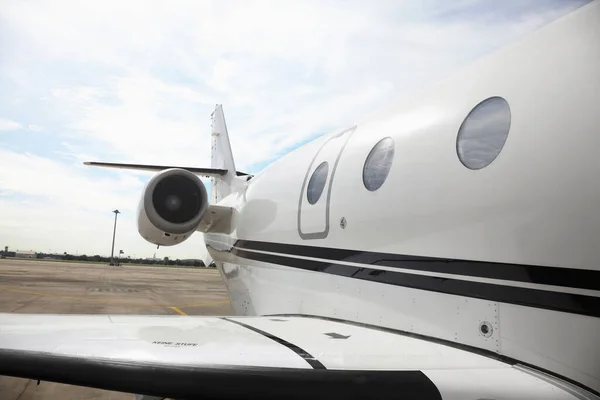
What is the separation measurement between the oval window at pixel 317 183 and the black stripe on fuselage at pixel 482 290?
71 centimetres

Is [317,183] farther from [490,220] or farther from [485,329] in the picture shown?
[485,329]

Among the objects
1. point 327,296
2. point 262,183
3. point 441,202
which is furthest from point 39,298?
point 441,202

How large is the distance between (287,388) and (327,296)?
2052 mm

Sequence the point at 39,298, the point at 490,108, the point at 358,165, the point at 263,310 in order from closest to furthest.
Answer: the point at 490,108
the point at 358,165
the point at 263,310
the point at 39,298

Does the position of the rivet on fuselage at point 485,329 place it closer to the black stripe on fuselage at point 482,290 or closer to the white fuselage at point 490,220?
the white fuselage at point 490,220

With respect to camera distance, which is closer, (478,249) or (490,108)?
(478,249)

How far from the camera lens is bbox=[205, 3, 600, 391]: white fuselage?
2180 mm

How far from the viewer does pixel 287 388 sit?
208cm

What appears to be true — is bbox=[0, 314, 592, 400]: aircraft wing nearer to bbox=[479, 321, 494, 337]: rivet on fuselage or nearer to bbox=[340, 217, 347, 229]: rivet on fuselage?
bbox=[479, 321, 494, 337]: rivet on fuselage

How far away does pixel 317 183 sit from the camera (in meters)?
4.65

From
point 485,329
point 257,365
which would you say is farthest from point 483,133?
point 257,365

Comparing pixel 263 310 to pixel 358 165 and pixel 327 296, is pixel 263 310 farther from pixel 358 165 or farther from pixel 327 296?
pixel 358 165

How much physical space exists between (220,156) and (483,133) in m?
8.23

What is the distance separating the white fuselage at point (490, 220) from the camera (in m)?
2.18
